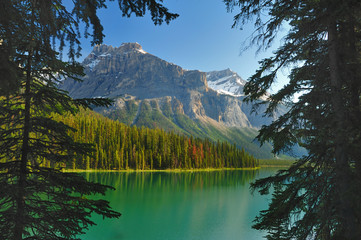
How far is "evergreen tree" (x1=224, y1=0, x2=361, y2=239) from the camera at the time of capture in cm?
480

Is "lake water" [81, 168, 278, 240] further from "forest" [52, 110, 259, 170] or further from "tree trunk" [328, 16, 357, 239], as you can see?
"forest" [52, 110, 259, 170]

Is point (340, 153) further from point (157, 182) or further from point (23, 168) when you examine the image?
point (157, 182)

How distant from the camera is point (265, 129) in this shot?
772 centimetres

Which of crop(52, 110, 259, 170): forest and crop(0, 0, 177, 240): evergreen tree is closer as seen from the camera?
crop(0, 0, 177, 240): evergreen tree

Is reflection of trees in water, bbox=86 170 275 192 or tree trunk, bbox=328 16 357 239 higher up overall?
tree trunk, bbox=328 16 357 239

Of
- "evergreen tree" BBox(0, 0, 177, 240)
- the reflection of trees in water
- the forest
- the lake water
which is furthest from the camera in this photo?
the forest

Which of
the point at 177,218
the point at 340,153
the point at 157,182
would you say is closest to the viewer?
the point at 340,153

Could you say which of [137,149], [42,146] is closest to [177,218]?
[42,146]

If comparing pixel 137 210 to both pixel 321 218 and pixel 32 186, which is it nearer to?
pixel 32 186

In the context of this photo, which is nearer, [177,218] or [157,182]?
[177,218]

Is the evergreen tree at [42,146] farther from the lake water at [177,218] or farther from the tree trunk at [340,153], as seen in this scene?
the lake water at [177,218]

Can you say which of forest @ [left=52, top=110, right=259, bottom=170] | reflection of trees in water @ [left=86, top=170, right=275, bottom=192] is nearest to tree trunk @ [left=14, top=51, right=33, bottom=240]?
reflection of trees in water @ [left=86, top=170, right=275, bottom=192]

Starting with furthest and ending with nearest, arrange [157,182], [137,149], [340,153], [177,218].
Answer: [137,149]
[157,182]
[177,218]
[340,153]

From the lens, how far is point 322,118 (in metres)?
5.57
